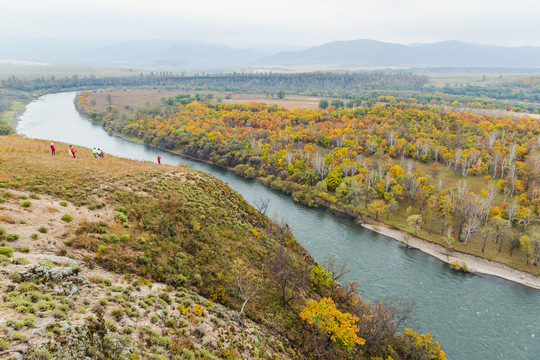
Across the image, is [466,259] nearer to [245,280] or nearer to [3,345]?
[245,280]

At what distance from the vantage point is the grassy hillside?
16359 mm

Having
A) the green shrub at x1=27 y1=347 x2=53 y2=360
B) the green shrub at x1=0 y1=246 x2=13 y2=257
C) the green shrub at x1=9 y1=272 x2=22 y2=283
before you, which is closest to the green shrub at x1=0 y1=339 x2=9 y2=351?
the green shrub at x1=27 y1=347 x2=53 y2=360

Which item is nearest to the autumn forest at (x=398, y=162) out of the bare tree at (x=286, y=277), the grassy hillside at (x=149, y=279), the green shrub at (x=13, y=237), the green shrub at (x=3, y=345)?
the grassy hillside at (x=149, y=279)

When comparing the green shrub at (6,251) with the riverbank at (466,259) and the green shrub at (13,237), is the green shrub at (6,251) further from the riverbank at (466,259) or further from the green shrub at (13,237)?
the riverbank at (466,259)

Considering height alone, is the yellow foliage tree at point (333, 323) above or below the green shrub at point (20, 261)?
below

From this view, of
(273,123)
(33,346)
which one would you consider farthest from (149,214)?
(273,123)

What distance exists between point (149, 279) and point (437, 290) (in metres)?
51.0

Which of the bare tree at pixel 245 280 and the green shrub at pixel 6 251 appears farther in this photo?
the bare tree at pixel 245 280

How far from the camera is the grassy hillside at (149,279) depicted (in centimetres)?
1636

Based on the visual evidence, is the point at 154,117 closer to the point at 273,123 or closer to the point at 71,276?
the point at 273,123

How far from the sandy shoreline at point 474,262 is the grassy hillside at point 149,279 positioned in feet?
106

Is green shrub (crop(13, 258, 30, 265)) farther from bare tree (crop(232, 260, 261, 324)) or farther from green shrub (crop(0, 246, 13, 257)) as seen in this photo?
bare tree (crop(232, 260, 261, 324))

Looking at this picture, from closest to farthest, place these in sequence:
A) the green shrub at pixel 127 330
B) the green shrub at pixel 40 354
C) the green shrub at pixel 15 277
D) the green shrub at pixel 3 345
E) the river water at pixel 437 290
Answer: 1. the green shrub at pixel 3 345
2. the green shrub at pixel 40 354
3. the green shrub at pixel 15 277
4. the green shrub at pixel 127 330
5. the river water at pixel 437 290

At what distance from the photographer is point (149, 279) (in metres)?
23.8
